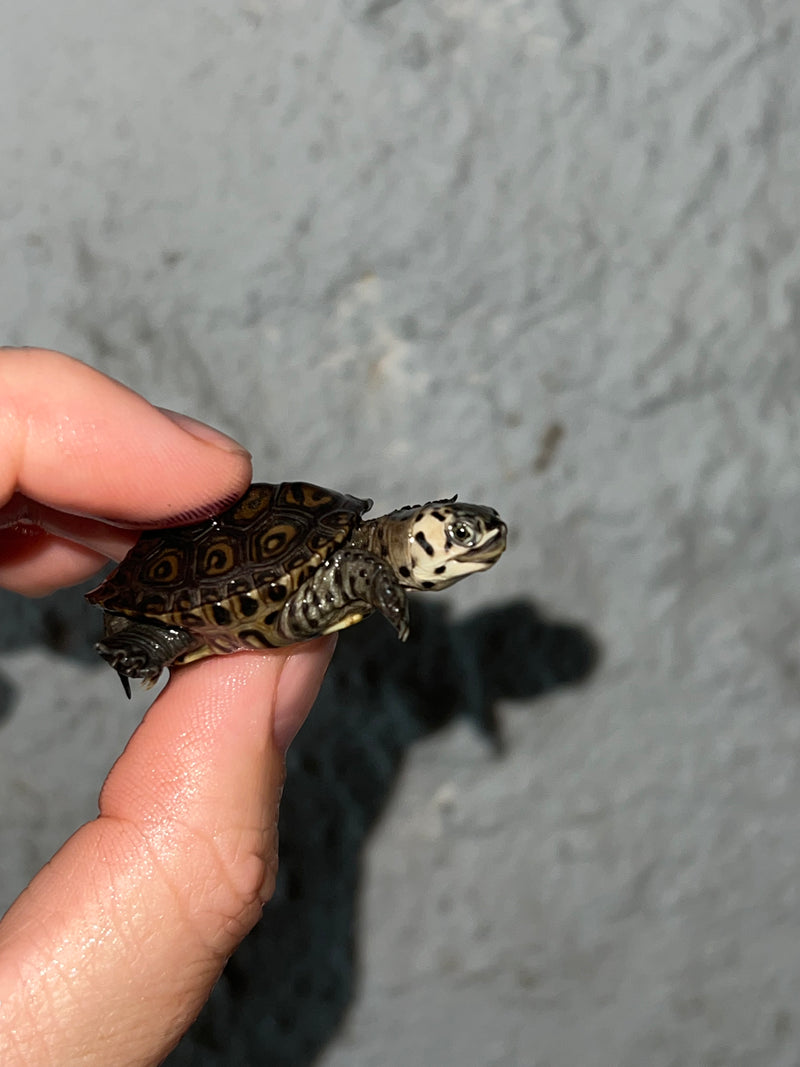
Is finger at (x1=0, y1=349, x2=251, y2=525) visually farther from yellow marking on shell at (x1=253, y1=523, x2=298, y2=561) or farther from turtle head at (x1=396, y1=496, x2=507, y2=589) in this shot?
turtle head at (x1=396, y1=496, x2=507, y2=589)

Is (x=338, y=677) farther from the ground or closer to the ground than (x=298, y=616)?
closer to the ground

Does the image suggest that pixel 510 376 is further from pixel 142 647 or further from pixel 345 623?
pixel 142 647

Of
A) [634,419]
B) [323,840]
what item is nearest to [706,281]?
[634,419]

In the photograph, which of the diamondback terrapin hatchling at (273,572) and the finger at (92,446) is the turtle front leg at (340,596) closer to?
the diamondback terrapin hatchling at (273,572)

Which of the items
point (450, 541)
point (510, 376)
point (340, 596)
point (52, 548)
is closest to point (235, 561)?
point (340, 596)

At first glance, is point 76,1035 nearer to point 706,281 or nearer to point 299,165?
point 299,165

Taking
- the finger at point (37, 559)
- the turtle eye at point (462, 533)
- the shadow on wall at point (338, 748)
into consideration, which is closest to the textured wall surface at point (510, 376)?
the shadow on wall at point (338, 748)
